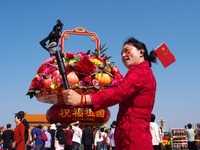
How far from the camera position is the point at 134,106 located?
280 centimetres

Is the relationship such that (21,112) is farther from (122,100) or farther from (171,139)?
(171,139)

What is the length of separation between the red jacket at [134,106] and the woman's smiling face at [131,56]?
0.24 ft

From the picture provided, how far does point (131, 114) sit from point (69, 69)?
7.42m

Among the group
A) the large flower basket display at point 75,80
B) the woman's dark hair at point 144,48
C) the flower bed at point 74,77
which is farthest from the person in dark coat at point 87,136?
the woman's dark hair at point 144,48

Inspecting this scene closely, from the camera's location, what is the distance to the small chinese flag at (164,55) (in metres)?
3.36

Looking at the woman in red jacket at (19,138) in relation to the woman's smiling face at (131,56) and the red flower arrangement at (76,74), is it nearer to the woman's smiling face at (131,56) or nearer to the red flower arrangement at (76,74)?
the red flower arrangement at (76,74)

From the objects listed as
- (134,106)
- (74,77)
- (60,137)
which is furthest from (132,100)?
(60,137)

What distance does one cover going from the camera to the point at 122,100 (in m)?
2.65

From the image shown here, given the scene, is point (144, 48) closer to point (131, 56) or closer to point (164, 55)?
point (131, 56)

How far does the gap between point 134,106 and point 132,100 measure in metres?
0.05

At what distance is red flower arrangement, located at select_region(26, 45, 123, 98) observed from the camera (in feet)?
32.4

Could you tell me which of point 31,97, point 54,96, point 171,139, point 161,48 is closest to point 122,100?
point 161,48

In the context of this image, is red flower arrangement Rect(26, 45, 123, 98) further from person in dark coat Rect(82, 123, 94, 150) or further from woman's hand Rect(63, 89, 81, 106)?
woman's hand Rect(63, 89, 81, 106)

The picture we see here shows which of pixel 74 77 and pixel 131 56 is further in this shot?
pixel 74 77
